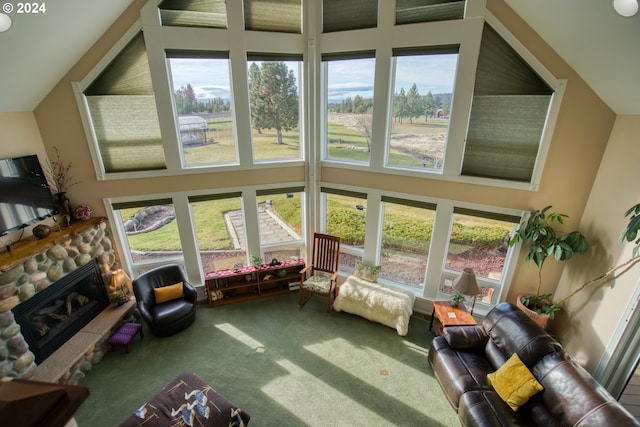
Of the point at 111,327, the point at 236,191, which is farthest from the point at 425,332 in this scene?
the point at 111,327

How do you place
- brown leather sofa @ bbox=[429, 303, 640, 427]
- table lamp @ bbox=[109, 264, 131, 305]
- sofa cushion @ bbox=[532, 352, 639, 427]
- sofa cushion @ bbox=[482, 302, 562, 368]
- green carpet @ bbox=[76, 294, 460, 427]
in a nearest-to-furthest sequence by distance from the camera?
sofa cushion @ bbox=[532, 352, 639, 427], brown leather sofa @ bbox=[429, 303, 640, 427], sofa cushion @ bbox=[482, 302, 562, 368], green carpet @ bbox=[76, 294, 460, 427], table lamp @ bbox=[109, 264, 131, 305]

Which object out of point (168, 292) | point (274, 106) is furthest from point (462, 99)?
point (168, 292)

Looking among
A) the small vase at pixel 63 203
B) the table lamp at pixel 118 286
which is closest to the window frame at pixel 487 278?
the table lamp at pixel 118 286

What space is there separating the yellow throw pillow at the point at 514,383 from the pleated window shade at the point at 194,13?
17.5 ft

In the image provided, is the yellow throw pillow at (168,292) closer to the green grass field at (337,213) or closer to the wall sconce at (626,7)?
the green grass field at (337,213)

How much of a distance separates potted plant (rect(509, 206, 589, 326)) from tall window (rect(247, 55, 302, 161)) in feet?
11.5

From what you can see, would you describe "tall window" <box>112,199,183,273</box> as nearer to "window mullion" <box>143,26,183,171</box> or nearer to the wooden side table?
"window mullion" <box>143,26,183,171</box>

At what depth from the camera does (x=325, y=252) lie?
5145mm

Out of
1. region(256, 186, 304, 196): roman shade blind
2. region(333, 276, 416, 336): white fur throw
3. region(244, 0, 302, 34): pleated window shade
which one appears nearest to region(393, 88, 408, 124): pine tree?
region(244, 0, 302, 34): pleated window shade

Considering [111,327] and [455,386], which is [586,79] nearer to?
[455,386]

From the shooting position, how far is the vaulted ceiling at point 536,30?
8.46ft

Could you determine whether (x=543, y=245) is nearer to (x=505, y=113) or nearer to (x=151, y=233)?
(x=505, y=113)

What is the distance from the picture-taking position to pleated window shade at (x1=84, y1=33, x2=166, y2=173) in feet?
12.9

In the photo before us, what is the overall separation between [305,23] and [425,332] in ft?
15.9
